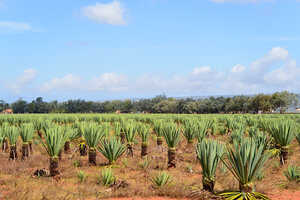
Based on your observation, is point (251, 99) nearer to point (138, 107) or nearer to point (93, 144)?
point (138, 107)

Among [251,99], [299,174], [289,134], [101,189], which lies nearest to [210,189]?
[101,189]

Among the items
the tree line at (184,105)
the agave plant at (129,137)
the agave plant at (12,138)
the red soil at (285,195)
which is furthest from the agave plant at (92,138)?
the tree line at (184,105)

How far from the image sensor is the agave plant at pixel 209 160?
5027 millimetres

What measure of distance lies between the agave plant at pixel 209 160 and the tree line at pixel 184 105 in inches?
2569

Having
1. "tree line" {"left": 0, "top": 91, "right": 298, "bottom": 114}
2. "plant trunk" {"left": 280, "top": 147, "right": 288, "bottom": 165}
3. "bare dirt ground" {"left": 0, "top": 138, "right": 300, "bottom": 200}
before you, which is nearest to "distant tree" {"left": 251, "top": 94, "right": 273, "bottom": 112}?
"tree line" {"left": 0, "top": 91, "right": 298, "bottom": 114}

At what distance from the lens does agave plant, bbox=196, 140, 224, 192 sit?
503 centimetres

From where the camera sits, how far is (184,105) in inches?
3086

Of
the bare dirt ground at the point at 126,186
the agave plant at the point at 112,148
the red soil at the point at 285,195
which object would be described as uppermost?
the agave plant at the point at 112,148

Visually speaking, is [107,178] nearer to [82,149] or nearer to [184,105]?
[82,149]

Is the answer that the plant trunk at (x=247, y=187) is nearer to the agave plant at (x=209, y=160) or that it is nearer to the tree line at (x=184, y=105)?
the agave plant at (x=209, y=160)

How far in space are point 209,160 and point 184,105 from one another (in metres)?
→ 73.9

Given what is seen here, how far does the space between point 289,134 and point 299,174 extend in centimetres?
212

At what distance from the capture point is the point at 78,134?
10961mm

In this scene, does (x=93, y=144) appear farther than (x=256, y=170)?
Yes
